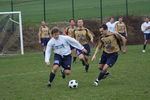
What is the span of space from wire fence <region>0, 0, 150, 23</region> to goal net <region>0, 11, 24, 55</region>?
21.7 feet

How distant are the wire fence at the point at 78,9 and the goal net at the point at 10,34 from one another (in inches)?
260

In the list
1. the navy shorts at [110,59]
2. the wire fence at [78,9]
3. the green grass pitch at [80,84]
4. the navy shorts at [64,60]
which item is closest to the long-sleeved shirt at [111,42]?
the navy shorts at [110,59]

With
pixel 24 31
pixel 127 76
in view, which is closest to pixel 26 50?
pixel 24 31

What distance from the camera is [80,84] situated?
13.4m

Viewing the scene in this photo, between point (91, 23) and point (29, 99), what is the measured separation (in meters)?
23.5

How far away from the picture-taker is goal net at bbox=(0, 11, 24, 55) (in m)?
26.8

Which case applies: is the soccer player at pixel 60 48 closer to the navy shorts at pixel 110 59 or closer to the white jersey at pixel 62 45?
the white jersey at pixel 62 45

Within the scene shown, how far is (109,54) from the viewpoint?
1338 cm

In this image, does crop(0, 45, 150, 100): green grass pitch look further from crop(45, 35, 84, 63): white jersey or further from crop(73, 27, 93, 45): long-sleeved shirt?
crop(73, 27, 93, 45): long-sleeved shirt

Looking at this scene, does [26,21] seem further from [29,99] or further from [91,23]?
[29,99]

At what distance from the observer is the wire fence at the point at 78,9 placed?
3722 cm

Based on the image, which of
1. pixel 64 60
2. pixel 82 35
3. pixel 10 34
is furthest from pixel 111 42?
pixel 10 34

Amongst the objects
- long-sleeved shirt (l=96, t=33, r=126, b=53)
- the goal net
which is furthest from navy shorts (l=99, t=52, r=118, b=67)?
the goal net

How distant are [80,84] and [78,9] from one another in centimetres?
2939
